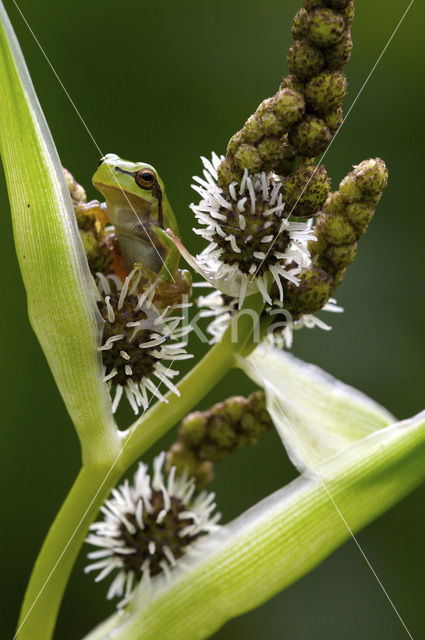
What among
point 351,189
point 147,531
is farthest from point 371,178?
point 147,531

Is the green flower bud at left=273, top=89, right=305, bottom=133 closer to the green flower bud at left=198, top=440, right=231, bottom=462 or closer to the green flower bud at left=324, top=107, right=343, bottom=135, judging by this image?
the green flower bud at left=324, top=107, right=343, bottom=135

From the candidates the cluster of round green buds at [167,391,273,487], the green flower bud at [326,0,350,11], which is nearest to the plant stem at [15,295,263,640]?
the cluster of round green buds at [167,391,273,487]

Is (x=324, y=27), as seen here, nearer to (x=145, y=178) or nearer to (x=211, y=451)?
(x=145, y=178)

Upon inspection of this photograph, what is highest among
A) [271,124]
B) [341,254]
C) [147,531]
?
[271,124]

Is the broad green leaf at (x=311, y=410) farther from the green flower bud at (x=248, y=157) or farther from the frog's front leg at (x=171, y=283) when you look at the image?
the green flower bud at (x=248, y=157)

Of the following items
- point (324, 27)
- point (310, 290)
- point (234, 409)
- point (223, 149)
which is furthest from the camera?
point (223, 149)

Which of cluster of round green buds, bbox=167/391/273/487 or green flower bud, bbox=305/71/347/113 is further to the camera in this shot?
cluster of round green buds, bbox=167/391/273/487
